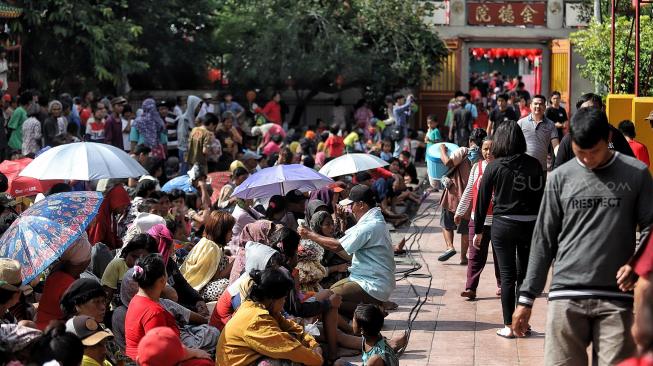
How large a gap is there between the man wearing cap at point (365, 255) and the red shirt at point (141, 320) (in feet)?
8.39

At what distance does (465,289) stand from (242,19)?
16.2 m

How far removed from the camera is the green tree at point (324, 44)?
1046 inches

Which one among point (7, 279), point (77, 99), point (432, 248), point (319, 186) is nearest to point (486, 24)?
point (77, 99)

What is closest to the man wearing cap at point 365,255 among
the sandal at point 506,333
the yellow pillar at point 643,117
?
the sandal at point 506,333

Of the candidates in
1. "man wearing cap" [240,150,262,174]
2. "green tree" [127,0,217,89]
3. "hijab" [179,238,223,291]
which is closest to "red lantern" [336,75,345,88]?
"green tree" [127,0,217,89]

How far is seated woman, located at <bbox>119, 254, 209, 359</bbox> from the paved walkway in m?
2.24

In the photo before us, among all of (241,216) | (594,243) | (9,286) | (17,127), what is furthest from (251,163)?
(594,243)

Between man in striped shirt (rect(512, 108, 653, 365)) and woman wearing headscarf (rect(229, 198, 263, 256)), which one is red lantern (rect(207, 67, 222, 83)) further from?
man in striped shirt (rect(512, 108, 653, 365))

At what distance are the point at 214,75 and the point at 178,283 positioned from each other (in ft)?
66.5

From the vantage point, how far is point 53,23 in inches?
905

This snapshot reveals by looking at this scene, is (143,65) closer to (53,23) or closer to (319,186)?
(53,23)

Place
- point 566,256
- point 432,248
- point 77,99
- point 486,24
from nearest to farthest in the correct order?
point 566,256, point 432,248, point 77,99, point 486,24

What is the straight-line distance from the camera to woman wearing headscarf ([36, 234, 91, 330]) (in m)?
8.45

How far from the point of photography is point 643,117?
562 inches
